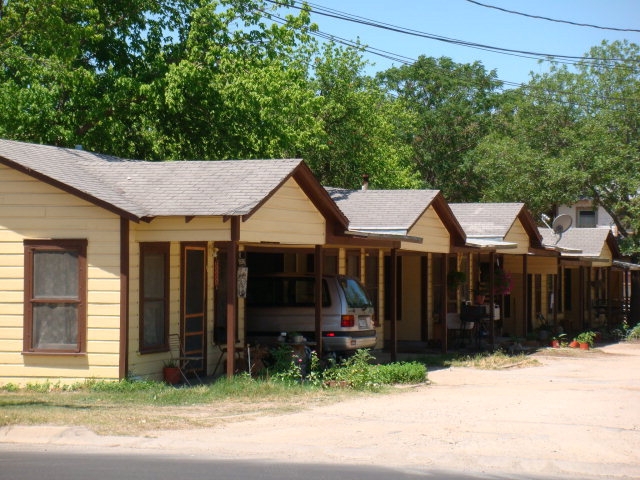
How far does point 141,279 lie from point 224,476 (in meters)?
7.56

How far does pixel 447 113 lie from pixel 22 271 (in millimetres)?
44700

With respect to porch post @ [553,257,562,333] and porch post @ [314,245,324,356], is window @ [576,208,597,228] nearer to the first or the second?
porch post @ [553,257,562,333]

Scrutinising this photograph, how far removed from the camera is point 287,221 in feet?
57.4

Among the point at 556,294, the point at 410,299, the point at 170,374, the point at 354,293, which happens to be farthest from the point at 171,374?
the point at 556,294

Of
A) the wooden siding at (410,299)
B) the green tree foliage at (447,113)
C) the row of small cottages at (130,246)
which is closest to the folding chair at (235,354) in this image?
the row of small cottages at (130,246)

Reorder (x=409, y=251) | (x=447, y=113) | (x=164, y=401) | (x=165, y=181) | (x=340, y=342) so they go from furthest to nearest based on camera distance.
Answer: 1. (x=447, y=113)
2. (x=409, y=251)
3. (x=340, y=342)
4. (x=165, y=181)
5. (x=164, y=401)

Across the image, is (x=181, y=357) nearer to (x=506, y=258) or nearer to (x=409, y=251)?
(x=409, y=251)

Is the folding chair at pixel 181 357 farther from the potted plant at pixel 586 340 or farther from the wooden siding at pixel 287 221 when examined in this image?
the potted plant at pixel 586 340

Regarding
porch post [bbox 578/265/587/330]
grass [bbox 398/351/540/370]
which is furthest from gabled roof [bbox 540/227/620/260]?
grass [bbox 398/351/540/370]

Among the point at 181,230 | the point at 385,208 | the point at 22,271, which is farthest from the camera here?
the point at 385,208

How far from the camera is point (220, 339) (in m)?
19.0

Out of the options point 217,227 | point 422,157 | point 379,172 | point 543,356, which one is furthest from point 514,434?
point 422,157

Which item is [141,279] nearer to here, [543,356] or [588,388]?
[588,388]

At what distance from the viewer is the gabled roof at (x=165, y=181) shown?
1590 centimetres
